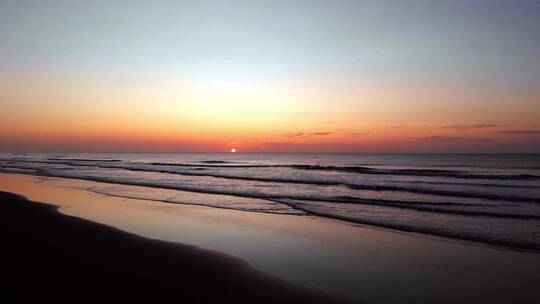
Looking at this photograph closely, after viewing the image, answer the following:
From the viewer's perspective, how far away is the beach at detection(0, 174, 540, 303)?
251 inches

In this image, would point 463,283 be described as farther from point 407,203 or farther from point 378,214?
point 407,203

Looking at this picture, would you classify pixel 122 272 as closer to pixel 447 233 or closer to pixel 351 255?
pixel 351 255

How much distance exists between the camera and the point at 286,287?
6.43 metres

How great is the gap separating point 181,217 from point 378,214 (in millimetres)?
7571

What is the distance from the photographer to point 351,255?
8.55 m

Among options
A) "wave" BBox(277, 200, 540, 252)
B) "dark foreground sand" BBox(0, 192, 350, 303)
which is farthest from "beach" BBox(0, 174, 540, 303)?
"wave" BBox(277, 200, 540, 252)

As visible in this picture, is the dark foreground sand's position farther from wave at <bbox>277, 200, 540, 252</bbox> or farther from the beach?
wave at <bbox>277, 200, 540, 252</bbox>

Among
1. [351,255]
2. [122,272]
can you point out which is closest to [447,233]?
[351,255]

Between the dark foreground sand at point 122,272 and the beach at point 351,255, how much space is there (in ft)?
1.05

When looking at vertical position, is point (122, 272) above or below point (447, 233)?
above

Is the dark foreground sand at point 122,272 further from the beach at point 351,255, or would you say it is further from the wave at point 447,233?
the wave at point 447,233

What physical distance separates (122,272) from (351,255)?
4.89 m

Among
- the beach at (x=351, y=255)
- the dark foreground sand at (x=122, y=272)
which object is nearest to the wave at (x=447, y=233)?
the beach at (x=351, y=255)

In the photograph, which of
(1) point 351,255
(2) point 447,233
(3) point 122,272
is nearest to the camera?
(3) point 122,272
